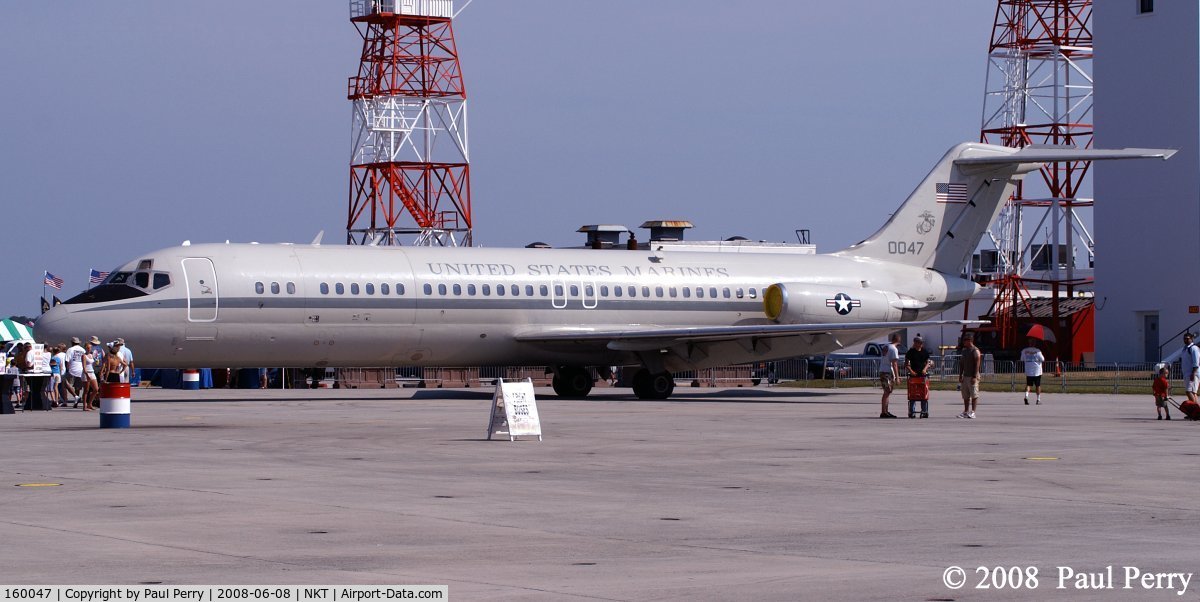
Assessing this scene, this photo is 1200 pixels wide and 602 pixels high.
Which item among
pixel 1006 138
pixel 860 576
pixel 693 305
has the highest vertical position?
pixel 1006 138

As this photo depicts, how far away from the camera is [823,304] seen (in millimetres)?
38719

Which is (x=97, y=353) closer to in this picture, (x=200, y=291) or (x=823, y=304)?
(x=200, y=291)

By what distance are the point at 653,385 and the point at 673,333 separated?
2.26 m

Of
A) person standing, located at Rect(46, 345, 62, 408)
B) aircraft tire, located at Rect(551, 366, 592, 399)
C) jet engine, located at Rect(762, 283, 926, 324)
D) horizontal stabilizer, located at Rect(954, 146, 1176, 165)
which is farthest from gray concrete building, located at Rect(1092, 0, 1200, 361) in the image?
person standing, located at Rect(46, 345, 62, 408)

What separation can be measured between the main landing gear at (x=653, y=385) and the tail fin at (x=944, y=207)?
757 centimetres

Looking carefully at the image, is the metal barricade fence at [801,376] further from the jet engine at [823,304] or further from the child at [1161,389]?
the child at [1161,389]

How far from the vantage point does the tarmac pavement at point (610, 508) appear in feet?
31.5

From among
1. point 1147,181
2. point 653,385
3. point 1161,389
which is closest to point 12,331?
point 653,385

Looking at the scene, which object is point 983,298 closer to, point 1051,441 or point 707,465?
point 1051,441

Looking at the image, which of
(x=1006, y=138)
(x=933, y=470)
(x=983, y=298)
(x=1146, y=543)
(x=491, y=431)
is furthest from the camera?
(x=983, y=298)

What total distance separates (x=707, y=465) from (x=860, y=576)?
25.7 feet

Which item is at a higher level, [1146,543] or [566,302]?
[566,302]

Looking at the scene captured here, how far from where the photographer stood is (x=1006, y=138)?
2689 inches

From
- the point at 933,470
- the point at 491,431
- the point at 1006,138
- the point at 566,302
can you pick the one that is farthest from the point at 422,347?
the point at 1006,138
